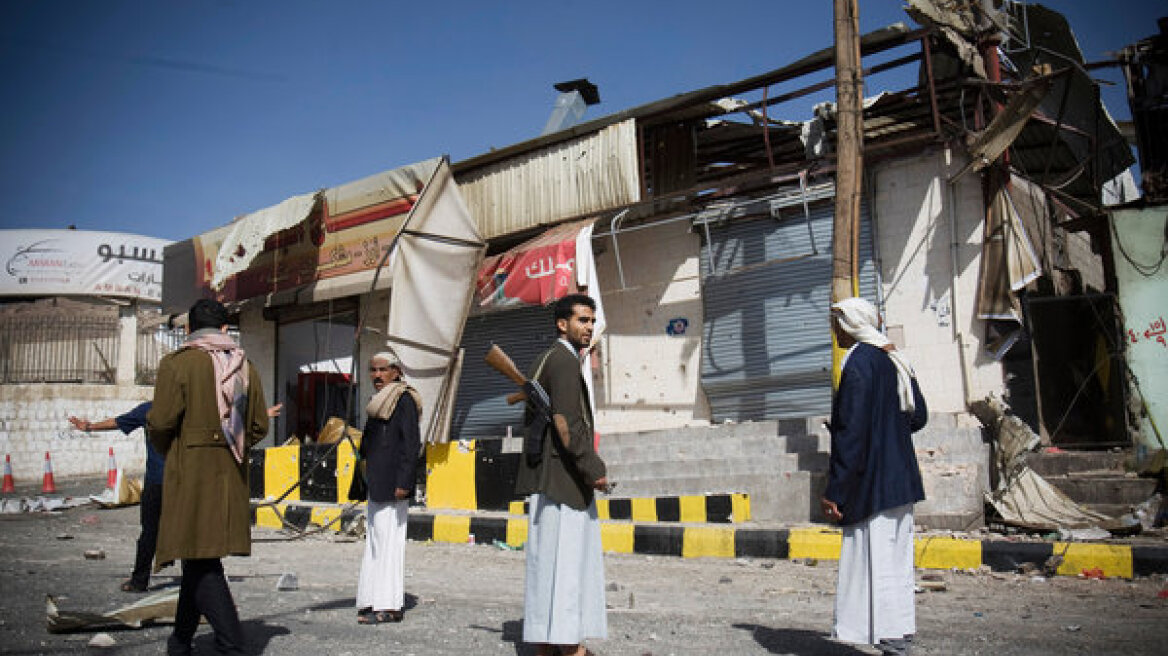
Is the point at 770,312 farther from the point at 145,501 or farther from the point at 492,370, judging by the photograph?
the point at 145,501

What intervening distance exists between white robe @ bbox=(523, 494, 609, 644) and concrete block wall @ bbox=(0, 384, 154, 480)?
1898 centimetres

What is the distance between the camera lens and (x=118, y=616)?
4.60 m

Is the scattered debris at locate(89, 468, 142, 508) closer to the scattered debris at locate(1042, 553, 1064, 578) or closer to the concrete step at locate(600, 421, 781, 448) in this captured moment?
the concrete step at locate(600, 421, 781, 448)

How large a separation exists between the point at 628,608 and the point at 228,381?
9.20 feet

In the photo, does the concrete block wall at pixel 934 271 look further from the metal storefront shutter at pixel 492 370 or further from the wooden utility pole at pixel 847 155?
the metal storefront shutter at pixel 492 370

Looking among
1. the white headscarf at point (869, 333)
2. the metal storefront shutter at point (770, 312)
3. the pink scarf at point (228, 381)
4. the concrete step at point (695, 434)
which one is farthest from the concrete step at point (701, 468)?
the pink scarf at point (228, 381)

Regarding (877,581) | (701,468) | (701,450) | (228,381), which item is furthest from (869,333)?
(701,450)

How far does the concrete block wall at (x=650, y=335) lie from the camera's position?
1212 centimetres

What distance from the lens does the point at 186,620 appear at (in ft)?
12.7

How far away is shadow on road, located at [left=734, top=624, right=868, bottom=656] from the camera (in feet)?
13.9

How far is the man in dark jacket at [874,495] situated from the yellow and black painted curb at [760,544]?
3395mm

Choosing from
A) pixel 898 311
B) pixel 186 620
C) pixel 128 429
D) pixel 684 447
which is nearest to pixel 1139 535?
pixel 898 311

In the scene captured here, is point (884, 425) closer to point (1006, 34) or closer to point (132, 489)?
point (1006, 34)

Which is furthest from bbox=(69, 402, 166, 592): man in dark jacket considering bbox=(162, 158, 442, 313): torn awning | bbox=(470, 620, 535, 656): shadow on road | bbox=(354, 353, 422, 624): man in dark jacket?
bbox=(162, 158, 442, 313): torn awning
